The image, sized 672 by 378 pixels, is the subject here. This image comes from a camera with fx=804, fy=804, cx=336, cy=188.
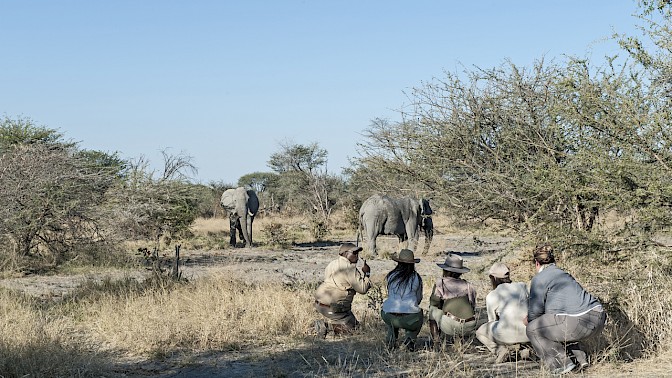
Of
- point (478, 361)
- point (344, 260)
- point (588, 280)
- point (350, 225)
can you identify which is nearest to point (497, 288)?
point (478, 361)

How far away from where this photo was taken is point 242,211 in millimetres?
25188

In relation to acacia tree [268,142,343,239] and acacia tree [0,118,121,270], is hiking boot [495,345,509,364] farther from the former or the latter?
acacia tree [268,142,343,239]

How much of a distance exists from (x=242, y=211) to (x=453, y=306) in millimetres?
17398

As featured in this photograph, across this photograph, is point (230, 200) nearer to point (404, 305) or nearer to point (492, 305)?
point (404, 305)

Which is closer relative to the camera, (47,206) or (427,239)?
(47,206)

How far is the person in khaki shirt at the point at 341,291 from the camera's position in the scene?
899 centimetres

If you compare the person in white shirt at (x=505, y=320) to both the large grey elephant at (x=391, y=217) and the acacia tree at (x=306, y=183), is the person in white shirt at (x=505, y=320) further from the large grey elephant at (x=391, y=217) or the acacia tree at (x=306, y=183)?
the acacia tree at (x=306, y=183)

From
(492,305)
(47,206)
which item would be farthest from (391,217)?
(492,305)

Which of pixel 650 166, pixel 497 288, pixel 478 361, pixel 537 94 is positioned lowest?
pixel 478 361

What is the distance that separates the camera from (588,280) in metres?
10.4

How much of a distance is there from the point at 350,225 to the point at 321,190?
1038 cm

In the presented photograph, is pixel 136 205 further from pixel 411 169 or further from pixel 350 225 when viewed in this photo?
pixel 350 225

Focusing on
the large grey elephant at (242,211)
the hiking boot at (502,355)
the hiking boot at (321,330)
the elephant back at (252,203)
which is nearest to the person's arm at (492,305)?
the hiking boot at (502,355)

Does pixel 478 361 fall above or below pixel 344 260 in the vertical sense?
below
